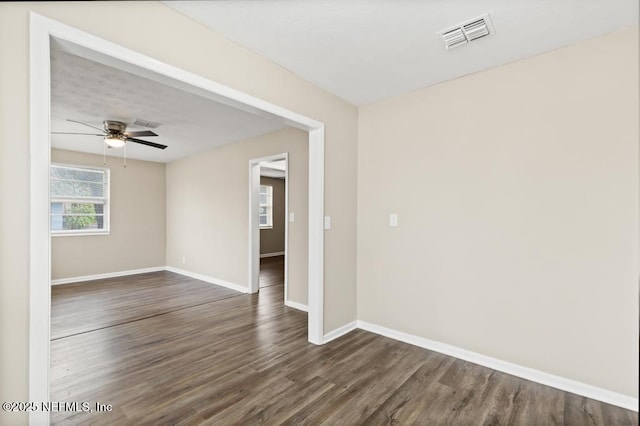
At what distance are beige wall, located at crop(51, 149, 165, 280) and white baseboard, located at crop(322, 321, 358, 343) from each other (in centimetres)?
536

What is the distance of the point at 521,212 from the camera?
2.35m

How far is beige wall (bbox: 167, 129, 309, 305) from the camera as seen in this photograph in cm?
416

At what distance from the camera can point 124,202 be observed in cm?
629

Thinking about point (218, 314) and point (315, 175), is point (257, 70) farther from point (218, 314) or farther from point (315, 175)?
point (218, 314)

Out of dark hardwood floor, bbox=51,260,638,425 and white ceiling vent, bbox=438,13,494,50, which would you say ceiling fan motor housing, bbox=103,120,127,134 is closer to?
dark hardwood floor, bbox=51,260,638,425

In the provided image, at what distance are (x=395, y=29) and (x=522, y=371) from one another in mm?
2771

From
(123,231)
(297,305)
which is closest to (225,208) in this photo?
(297,305)

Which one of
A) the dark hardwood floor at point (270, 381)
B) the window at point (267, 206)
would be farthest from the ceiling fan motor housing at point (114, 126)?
the window at point (267, 206)

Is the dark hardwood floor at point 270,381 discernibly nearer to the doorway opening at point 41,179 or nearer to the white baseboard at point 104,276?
the doorway opening at point 41,179

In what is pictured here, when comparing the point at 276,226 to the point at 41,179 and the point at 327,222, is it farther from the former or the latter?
the point at 41,179

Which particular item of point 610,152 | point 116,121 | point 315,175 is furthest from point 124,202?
point 610,152

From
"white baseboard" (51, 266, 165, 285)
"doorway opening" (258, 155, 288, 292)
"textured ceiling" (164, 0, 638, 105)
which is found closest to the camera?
"textured ceiling" (164, 0, 638, 105)

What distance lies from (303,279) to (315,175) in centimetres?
178

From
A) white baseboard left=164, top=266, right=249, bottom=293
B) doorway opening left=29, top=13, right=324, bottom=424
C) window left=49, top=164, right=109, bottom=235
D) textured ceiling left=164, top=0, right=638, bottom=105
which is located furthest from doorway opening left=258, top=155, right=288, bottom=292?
doorway opening left=29, top=13, right=324, bottom=424
